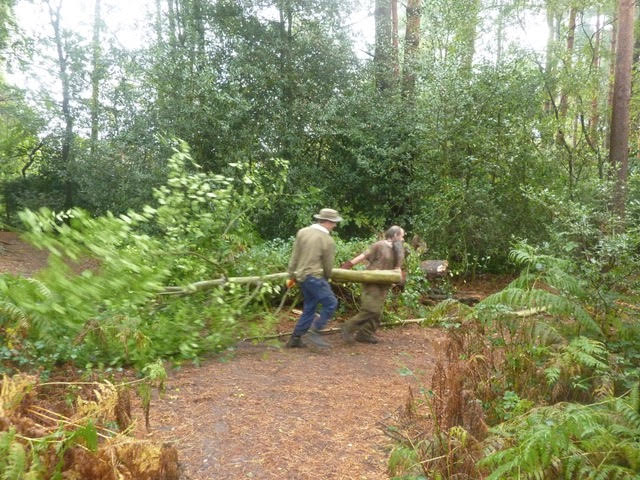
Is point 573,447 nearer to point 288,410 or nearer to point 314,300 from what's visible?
point 288,410

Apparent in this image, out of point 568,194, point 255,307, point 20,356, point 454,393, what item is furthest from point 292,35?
point 454,393

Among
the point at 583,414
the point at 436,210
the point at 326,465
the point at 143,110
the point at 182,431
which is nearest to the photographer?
the point at 583,414

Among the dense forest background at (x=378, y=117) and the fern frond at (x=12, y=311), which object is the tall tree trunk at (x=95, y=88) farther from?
the fern frond at (x=12, y=311)

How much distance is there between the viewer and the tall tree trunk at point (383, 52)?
48.4 feet

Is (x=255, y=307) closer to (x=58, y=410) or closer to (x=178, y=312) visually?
(x=178, y=312)

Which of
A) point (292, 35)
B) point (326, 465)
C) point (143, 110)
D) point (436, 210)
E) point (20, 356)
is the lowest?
point (326, 465)

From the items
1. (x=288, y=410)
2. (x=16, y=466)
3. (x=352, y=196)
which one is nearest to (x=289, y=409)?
(x=288, y=410)

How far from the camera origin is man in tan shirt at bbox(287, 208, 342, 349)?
6.93m

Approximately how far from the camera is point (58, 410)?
150 inches

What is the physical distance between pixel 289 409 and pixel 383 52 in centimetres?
1253

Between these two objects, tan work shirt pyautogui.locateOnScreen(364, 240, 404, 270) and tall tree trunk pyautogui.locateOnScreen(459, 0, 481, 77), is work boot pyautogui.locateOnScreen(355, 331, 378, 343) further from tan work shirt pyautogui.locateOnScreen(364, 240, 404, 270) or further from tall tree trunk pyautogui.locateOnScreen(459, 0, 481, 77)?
tall tree trunk pyautogui.locateOnScreen(459, 0, 481, 77)

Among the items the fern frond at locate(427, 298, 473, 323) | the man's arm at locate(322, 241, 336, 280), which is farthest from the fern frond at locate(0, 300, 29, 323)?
the fern frond at locate(427, 298, 473, 323)

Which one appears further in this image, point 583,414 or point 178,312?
point 178,312

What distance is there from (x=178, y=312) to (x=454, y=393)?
388 centimetres
